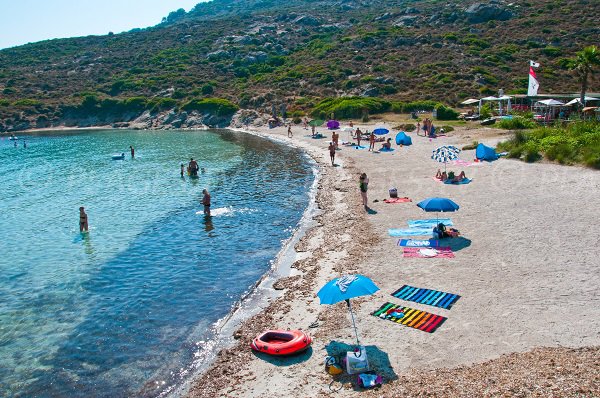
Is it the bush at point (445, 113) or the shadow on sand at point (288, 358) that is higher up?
the bush at point (445, 113)

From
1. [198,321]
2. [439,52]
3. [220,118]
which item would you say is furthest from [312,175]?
[439,52]

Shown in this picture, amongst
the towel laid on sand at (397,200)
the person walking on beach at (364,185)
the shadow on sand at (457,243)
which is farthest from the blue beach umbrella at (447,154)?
the shadow on sand at (457,243)

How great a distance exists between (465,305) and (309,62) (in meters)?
92.6

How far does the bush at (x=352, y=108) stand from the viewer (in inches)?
2505

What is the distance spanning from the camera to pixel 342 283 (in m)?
11.3

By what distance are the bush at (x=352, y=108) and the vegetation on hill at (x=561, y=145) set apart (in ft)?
103

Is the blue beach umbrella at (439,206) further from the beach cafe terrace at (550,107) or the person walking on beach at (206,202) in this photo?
the beach cafe terrace at (550,107)

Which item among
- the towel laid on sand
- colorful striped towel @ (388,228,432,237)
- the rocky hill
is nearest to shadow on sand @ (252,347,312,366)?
colorful striped towel @ (388,228,432,237)

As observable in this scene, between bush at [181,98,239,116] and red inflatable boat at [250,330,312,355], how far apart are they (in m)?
71.4

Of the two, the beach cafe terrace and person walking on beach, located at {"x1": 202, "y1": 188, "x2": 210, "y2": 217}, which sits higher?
the beach cafe terrace

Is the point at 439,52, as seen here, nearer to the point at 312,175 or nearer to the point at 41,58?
the point at 312,175

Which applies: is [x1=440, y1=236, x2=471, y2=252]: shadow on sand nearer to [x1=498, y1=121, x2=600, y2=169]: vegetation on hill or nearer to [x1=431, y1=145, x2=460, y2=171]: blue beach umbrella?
[x1=431, y1=145, x2=460, y2=171]: blue beach umbrella

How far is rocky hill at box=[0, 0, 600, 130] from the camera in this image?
76.8 m

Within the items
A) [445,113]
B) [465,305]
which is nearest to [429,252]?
[465,305]
